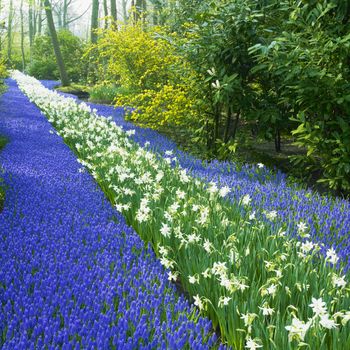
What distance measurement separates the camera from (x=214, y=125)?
7559 mm

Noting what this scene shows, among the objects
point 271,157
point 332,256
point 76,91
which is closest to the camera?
point 332,256

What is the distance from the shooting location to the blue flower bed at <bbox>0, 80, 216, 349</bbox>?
209cm

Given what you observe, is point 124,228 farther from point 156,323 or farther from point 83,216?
point 156,323

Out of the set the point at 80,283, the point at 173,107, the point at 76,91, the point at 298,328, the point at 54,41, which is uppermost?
the point at 54,41

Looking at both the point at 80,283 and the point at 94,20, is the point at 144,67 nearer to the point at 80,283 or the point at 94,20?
the point at 80,283

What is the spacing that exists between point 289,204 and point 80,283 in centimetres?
238

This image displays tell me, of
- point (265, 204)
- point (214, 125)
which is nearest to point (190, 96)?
point (214, 125)

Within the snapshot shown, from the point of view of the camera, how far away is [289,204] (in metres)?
4.27

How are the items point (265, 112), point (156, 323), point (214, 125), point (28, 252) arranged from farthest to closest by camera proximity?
point (214, 125)
point (265, 112)
point (28, 252)
point (156, 323)

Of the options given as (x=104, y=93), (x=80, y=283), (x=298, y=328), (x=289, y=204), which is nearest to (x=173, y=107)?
(x=289, y=204)

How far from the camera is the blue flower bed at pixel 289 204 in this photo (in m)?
3.49

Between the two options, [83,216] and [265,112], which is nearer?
[83,216]

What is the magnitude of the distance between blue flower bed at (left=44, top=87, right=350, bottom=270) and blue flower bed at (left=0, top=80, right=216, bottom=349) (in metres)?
1.14

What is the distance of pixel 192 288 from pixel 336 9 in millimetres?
4324
